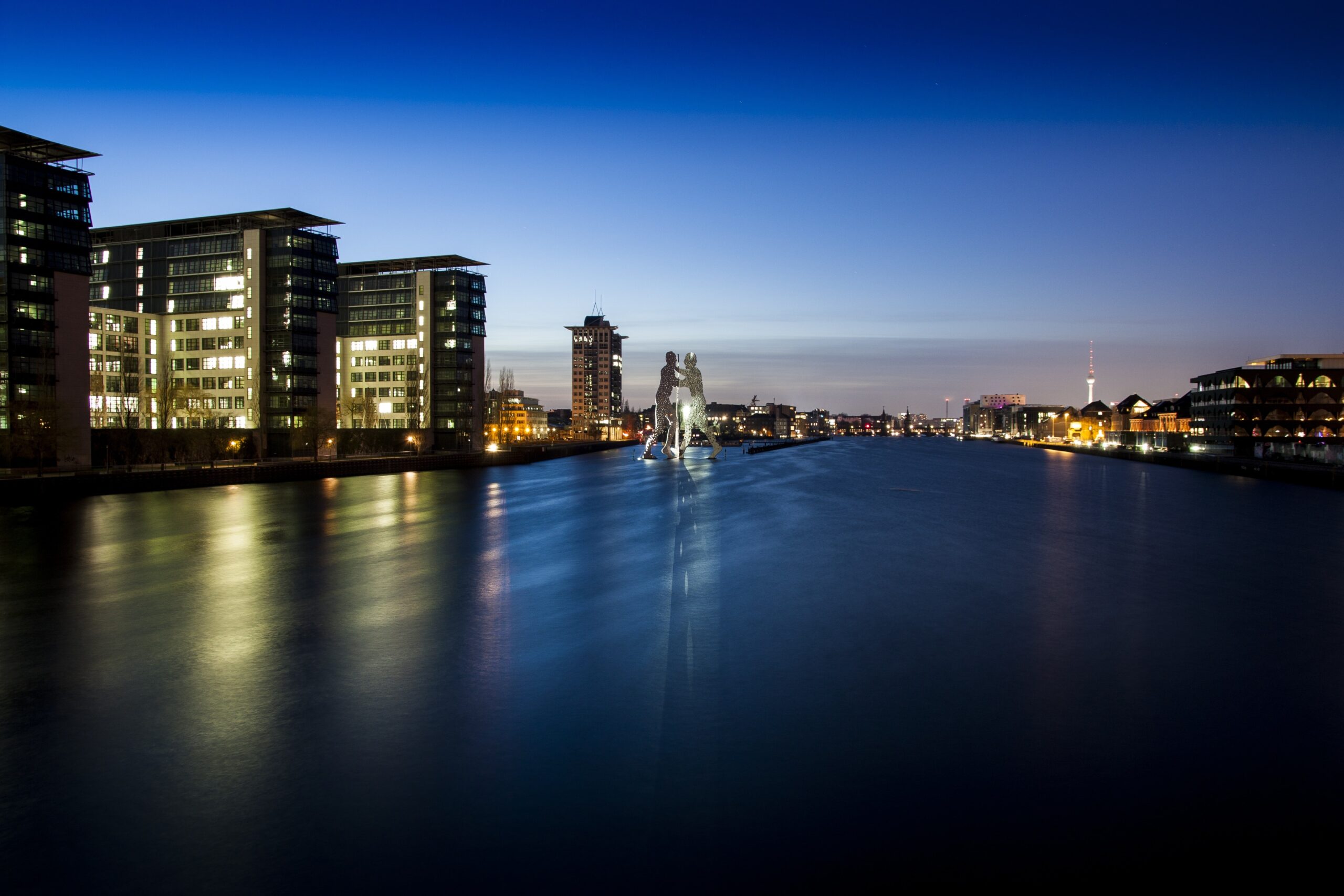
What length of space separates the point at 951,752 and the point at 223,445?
3059 inches

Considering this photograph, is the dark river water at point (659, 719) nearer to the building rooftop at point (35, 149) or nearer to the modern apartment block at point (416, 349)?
the building rooftop at point (35, 149)

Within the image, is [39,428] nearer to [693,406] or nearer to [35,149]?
[35,149]

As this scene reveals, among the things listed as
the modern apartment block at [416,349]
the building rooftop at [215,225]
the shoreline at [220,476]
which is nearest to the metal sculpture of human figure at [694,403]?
the shoreline at [220,476]

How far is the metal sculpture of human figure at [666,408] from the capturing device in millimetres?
79312

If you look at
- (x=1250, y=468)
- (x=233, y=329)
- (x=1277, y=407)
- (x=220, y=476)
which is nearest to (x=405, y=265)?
(x=233, y=329)

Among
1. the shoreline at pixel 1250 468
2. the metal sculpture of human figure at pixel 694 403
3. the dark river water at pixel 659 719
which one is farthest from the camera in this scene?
the metal sculpture of human figure at pixel 694 403

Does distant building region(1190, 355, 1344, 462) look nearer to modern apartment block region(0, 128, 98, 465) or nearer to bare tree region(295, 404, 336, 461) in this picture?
bare tree region(295, 404, 336, 461)

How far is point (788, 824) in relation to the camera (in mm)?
6980

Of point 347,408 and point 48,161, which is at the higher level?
point 48,161

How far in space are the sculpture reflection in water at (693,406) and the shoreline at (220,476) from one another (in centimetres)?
1999

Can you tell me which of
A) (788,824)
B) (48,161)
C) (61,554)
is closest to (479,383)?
(48,161)

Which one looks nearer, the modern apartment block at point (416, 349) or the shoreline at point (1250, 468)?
the shoreline at point (1250, 468)

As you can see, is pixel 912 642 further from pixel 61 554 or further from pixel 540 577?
pixel 61 554

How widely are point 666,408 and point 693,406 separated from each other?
9.86 ft
